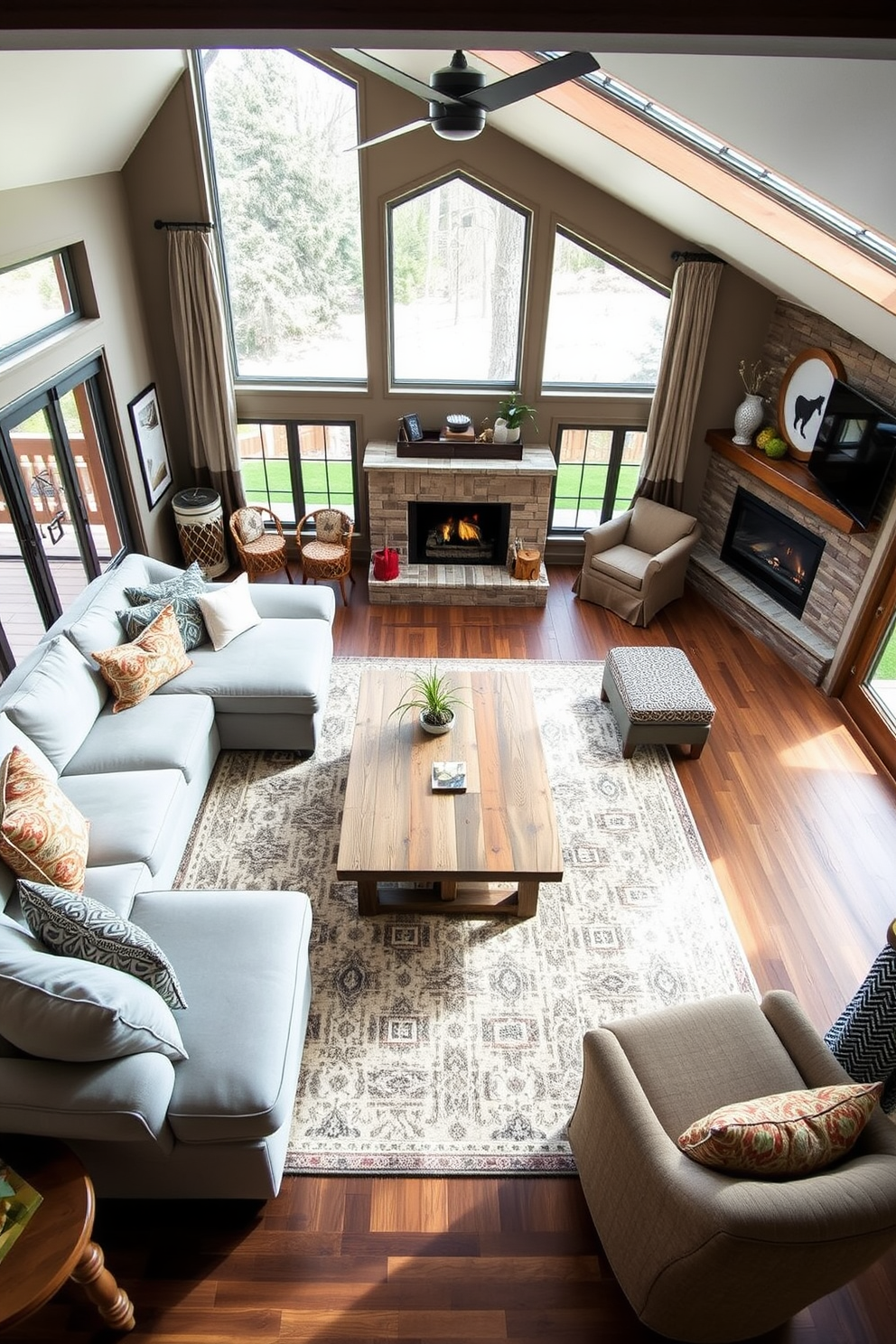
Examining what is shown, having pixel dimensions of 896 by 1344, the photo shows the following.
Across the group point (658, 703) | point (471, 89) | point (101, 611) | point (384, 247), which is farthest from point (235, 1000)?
point (384, 247)

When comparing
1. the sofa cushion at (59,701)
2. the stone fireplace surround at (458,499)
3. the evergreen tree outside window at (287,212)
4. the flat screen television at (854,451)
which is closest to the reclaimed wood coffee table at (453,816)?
the sofa cushion at (59,701)

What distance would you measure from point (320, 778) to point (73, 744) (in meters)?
1.32

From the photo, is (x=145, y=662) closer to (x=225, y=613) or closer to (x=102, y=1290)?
(x=225, y=613)

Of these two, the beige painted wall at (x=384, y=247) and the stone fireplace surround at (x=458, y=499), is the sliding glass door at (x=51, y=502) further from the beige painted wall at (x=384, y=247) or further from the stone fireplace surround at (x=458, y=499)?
the stone fireplace surround at (x=458, y=499)

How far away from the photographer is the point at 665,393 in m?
6.30

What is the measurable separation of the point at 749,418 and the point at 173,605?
4350 millimetres

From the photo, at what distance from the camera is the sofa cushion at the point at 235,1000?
8.79 feet

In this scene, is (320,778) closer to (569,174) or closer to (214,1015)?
(214,1015)

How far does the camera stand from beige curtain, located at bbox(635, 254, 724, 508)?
595cm

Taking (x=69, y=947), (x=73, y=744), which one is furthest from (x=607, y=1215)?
(x=73, y=744)

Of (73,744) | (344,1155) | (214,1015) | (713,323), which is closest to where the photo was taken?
(214,1015)

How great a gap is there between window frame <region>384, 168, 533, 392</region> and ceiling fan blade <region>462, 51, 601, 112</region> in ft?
11.0

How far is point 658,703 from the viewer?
4.84m

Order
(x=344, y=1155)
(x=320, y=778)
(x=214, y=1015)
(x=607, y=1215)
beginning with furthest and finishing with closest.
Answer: (x=320, y=778), (x=344, y=1155), (x=214, y=1015), (x=607, y=1215)
